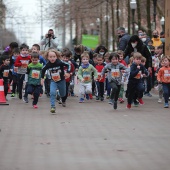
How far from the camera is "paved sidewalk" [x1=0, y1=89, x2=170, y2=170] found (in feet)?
34.4

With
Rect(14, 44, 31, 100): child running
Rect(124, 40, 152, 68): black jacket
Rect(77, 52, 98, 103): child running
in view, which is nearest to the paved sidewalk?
Rect(77, 52, 98, 103): child running

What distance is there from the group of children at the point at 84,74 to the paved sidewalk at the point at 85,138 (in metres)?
0.43

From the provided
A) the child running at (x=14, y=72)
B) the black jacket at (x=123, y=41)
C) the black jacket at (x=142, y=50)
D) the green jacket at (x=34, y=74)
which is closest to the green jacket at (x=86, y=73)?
the black jacket at (x=142, y=50)

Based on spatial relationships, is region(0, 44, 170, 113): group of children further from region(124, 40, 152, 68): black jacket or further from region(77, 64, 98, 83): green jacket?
region(124, 40, 152, 68): black jacket

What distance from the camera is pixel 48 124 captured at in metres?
15.3

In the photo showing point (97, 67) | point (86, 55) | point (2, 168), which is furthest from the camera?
point (97, 67)

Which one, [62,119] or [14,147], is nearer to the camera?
[14,147]

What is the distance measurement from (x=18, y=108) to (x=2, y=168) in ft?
30.8

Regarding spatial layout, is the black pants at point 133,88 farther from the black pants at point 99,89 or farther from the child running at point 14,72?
the child running at point 14,72

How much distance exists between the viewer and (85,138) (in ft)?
43.0

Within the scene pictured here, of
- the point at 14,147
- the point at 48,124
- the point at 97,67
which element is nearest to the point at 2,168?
the point at 14,147

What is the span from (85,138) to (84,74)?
8517 millimetres

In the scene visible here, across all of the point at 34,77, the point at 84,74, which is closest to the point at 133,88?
the point at 34,77

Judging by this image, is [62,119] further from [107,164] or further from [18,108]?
[107,164]
